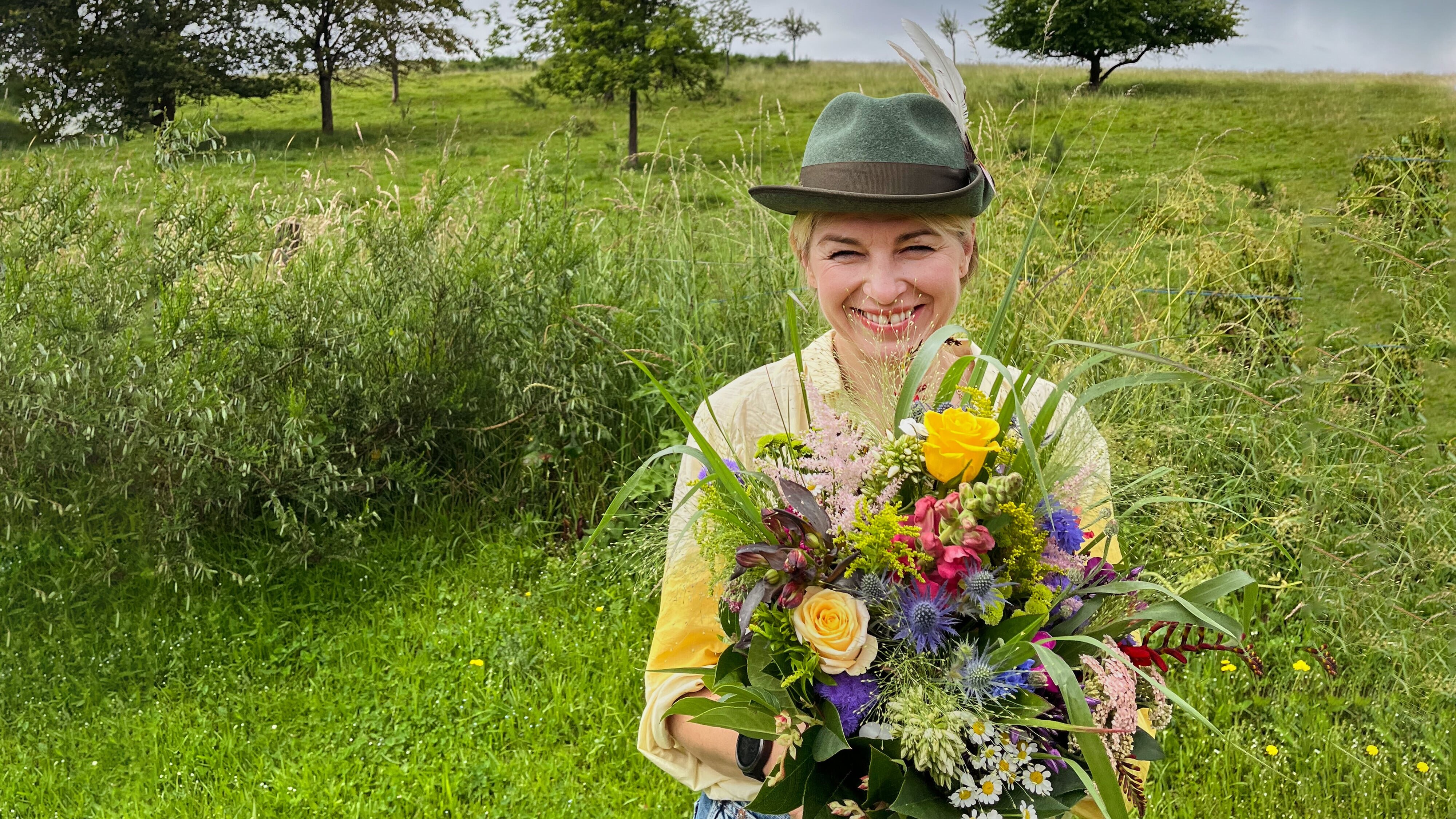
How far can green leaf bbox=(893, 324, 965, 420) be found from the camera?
0.98 meters

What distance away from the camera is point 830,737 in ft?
3.24

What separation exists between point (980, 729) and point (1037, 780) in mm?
103

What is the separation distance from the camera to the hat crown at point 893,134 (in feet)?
4.82

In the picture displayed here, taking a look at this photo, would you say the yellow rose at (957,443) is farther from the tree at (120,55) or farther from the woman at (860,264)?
the tree at (120,55)

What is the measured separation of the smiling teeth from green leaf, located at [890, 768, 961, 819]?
707mm

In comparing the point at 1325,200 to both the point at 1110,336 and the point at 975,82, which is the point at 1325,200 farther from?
the point at 975,82

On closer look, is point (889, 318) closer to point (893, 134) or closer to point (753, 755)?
point (893, 134)

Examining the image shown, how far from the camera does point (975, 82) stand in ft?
33.1

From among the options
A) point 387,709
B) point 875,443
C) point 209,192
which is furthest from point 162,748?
point 875,443

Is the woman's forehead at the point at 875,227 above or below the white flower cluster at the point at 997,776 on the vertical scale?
above

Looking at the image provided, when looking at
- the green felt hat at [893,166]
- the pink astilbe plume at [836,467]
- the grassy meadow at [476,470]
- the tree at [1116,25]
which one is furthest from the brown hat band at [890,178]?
the tree at [1116,25]

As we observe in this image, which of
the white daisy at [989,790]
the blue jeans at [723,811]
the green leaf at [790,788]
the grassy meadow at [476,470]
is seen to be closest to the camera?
the white daisy at [989,790]

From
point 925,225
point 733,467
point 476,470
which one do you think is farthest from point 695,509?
point 476,470

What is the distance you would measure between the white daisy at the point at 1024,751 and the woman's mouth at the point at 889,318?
2.10ft
